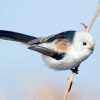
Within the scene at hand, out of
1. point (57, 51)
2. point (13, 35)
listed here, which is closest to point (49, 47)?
point (57, 51)

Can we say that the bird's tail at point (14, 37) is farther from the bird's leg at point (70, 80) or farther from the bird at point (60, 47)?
the bird's leg at point (70, 80)

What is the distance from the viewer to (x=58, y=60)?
2.11 metres

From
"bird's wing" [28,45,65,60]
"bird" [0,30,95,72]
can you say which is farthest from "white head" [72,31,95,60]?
"bird's wing" [28,45,65,60]

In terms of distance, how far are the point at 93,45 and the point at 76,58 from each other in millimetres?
145

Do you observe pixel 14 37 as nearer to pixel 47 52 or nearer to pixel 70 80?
pixel 47 52

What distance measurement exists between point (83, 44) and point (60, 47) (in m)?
0.19

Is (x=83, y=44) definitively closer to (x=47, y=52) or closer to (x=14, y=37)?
(x=47, y=52)

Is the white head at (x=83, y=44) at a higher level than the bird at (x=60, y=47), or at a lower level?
higher

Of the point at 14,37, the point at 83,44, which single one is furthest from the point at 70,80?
the point at 14,37

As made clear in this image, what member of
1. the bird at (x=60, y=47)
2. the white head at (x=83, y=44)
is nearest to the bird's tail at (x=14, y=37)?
the bird at (x=60, y=47)

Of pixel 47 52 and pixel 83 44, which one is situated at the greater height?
pixel 83 44

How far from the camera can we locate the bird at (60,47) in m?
Result: 1.96

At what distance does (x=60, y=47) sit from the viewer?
211cm

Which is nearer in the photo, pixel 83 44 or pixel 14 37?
pixel 83 44
